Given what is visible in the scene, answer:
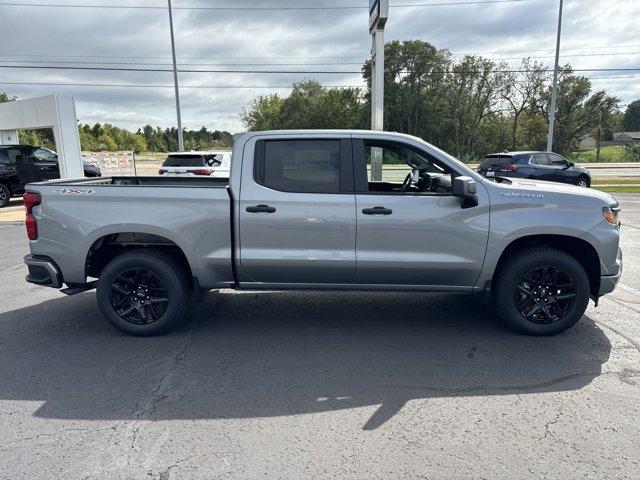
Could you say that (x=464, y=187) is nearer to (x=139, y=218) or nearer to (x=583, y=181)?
(x=139, y=218)

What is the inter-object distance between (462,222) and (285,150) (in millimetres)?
1774

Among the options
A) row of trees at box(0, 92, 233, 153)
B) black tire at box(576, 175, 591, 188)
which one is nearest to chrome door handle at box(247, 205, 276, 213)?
black tire at box(576, 175, 591, 188)

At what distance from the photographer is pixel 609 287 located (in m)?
4.21

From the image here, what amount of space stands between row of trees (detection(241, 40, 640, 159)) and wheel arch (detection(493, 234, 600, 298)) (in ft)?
159

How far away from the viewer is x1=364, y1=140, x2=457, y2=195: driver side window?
432cm

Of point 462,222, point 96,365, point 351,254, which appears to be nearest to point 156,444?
point 96,365

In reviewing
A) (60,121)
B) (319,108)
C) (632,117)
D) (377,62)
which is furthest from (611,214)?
(632,117)

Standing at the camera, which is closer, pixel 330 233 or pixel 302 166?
pixel 330 233

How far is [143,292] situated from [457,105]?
53.3m

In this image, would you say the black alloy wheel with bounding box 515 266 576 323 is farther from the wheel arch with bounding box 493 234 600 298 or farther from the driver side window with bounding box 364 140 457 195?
the driver side window with bounding box 364 140 457 195

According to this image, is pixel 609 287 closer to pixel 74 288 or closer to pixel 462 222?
pixel 462 222

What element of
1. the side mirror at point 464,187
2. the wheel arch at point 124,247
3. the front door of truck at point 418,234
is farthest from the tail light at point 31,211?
the side mirror at point 464,187

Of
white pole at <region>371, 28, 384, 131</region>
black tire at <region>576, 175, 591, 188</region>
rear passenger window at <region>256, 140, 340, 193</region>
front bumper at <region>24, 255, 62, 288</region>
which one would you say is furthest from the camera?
black tire at <region>576, 175, 591, 188</region>

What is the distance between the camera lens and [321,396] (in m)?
3.32
